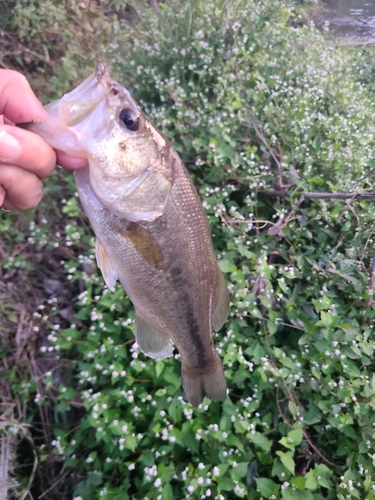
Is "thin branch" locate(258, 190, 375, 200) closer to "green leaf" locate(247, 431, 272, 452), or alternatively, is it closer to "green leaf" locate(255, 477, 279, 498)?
"green leaf" locate(247, 431, 272, 452)

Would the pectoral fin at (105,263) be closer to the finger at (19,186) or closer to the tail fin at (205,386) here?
the finger at (19,186)

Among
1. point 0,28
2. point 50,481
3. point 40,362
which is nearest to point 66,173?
point 40,362

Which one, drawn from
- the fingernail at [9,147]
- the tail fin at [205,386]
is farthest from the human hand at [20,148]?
the tail fin at [205,386]

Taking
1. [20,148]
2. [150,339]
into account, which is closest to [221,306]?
[150,339]

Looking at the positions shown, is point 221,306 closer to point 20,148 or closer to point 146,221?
point 146,221

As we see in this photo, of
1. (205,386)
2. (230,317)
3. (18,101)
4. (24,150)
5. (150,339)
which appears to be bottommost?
(230,317)
